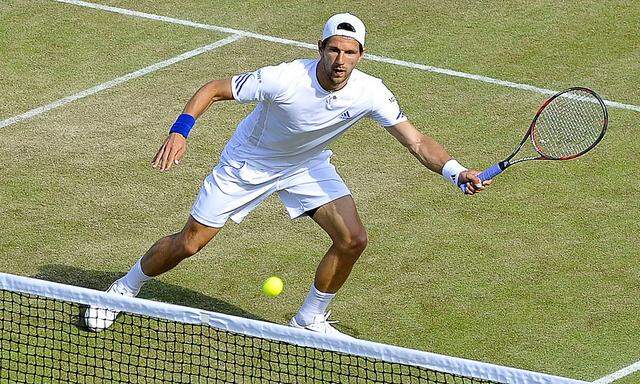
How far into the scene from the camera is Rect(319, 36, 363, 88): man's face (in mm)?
8500

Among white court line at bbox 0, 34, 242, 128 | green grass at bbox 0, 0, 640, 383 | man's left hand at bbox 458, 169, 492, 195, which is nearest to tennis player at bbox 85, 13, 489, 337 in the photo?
man's left hand at bbox 458, 169, 492, 195

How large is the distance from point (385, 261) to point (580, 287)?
4.79 feet

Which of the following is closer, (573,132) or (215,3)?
(573,132)

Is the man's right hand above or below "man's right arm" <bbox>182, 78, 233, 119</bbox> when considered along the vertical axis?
below

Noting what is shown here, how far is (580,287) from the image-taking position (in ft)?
32.9

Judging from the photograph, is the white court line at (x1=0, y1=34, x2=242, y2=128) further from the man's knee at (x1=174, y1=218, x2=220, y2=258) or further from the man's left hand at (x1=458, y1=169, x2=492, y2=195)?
the man's left hand at (x1=458, y1=169, x2=492, y2=195)

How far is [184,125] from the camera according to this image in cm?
824

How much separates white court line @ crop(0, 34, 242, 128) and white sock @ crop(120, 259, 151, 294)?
3.60 meters

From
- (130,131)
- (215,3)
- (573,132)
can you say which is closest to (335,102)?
(573,132)

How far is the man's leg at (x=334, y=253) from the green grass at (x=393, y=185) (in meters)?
0.41

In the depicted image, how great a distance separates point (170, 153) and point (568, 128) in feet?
10.5

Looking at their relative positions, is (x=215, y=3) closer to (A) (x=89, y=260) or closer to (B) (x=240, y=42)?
(B) (x=240, y=42)

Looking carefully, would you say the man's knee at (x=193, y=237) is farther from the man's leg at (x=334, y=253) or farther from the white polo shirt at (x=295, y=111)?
the man's leg at (x=334, y=253)

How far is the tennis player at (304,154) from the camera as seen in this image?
8570 mm
